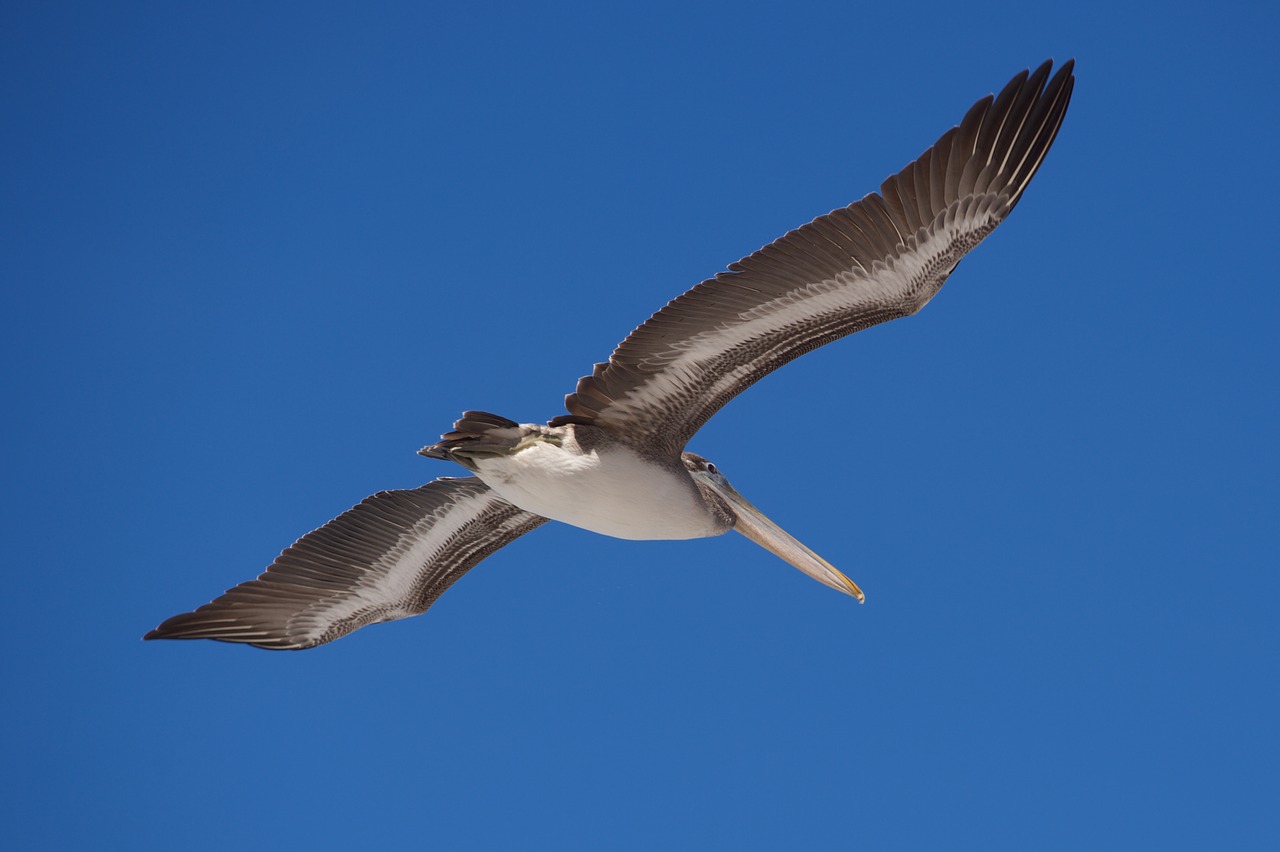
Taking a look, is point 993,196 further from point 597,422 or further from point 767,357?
point 597,422

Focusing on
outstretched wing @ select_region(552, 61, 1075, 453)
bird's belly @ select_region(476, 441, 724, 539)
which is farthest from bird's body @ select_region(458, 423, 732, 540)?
outstretched wing @ select_region(552, 61, 1075, 453)

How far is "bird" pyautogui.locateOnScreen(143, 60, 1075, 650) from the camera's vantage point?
7.83 meters

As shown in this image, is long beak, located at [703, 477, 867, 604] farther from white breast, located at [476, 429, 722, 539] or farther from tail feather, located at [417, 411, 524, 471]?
tail feather, located at [417, 411, 524, 471]

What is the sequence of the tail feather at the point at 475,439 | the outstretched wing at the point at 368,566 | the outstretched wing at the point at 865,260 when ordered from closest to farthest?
the outstretched wing at the point at 865,260 → the tail feather at the point at 475,439 → the outstretched wing at the point at 368,566

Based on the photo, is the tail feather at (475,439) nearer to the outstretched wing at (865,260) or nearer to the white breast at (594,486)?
the white breast at (594,486)

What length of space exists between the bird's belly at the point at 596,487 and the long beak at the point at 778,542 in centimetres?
83

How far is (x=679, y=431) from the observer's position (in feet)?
30.0

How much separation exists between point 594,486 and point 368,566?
2.51m

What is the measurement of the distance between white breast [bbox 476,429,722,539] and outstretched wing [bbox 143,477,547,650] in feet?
3.14

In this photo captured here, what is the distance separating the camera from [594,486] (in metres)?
9.27

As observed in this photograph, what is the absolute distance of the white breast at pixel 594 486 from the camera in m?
9.16

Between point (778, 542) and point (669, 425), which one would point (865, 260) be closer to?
point (669, 425)

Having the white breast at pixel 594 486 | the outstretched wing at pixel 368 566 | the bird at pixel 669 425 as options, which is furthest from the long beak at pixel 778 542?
the outstretched wing at pixel 368 566

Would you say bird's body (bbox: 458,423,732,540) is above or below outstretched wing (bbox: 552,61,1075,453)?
below
